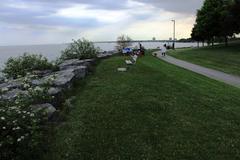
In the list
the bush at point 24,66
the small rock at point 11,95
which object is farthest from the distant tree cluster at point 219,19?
the small rock at point 11,95

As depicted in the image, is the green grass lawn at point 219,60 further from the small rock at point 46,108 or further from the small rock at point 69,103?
the small rock at point 46,108

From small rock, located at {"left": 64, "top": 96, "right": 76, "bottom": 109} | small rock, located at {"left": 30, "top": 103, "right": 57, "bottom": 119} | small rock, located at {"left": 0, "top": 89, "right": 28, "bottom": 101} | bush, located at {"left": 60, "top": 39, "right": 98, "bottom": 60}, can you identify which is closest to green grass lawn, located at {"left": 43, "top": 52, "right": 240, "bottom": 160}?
small rock, located at {"left": 64, "top": 96, "right": 76, "bottom": 109}

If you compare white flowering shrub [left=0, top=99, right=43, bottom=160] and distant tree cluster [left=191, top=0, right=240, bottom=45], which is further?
distant tree cluster [left=191, top=0, right=240, bottom=45]


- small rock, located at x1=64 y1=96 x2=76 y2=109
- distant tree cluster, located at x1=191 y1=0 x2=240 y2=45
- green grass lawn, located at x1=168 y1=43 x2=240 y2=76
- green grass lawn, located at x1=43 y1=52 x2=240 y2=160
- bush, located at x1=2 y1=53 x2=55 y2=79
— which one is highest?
distant tree cluster, located at x1=191 y1=0 x2=240 y2=45

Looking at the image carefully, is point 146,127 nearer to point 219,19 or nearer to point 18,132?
point 18,132

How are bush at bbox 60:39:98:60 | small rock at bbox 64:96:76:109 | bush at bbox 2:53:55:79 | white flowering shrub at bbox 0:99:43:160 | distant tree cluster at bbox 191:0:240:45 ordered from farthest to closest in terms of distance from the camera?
distant tree cluster at bbox 191:0:240:45
bush at bbox 60:39:98:60
bush at bbox 2:53:55:79
small rock at bbox 64:96:76:109
white flowering shrub at bbox 0:99:43:160

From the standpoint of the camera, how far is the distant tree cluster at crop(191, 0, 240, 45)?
55.1m

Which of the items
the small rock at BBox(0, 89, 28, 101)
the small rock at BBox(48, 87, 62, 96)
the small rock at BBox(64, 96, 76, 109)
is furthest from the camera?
the small rock at BBox(64, 96, 76, 109)

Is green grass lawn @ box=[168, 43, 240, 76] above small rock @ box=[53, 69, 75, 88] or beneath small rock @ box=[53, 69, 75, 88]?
beneath

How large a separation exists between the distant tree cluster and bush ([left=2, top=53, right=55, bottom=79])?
4128cm

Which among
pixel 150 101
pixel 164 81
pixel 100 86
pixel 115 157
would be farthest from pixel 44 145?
pixel 164 81

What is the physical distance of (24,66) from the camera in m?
18.7

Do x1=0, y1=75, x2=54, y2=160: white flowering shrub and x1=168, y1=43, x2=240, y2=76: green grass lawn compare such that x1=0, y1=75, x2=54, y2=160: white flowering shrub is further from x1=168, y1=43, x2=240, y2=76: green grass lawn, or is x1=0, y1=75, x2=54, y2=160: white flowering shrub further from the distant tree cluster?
the distant tree cluster

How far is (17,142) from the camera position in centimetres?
618
